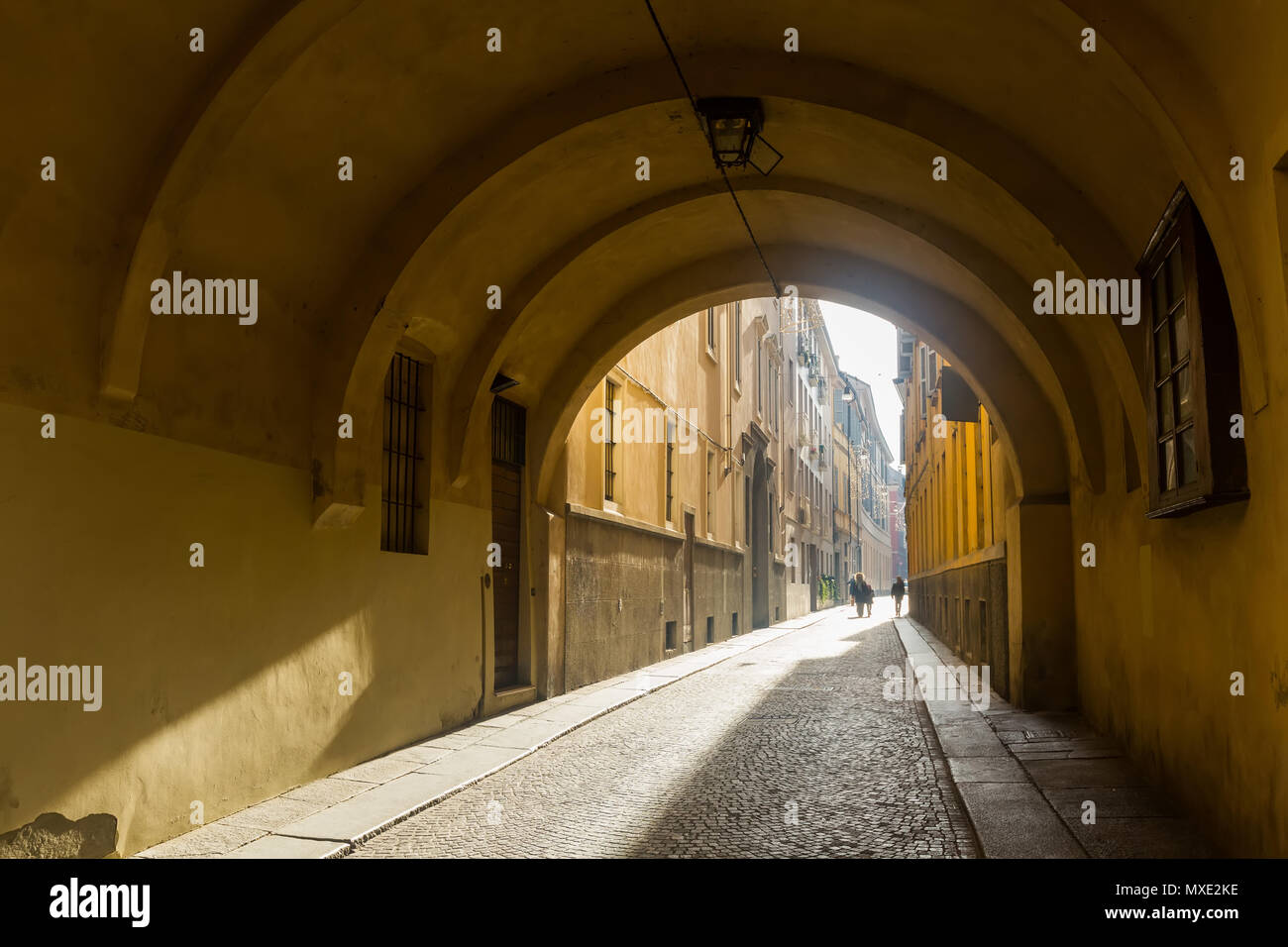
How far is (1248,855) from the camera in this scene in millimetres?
4672

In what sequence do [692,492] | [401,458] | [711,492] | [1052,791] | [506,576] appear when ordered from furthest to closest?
[711,492] → [692,492] → [506,576] → [401,458] → [1052,791]

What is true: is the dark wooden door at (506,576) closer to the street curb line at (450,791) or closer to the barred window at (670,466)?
the street curb line at (450,791)

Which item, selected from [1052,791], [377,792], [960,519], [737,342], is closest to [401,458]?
[377,792]

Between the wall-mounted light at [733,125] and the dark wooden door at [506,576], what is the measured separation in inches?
182

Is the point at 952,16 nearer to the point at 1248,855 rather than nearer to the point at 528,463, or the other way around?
the point at 1248,855

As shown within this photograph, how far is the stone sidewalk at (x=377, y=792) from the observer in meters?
5.70

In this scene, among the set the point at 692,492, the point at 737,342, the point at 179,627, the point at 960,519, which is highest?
the point at 737,342

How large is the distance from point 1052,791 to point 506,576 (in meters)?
6.46

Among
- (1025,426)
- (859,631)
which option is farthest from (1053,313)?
(859,631)

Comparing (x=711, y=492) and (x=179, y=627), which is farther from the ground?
(x=711, y=492)

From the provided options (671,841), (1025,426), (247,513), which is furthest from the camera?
(1025,426)

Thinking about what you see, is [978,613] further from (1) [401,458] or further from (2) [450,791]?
(2) [450,791]

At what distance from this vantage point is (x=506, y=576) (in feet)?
37.6

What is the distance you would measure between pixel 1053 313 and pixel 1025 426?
2.26 m
